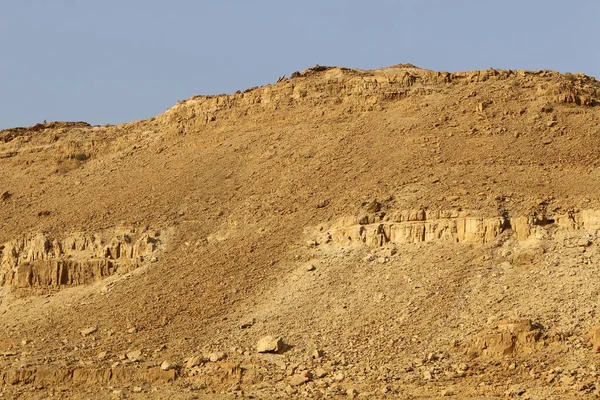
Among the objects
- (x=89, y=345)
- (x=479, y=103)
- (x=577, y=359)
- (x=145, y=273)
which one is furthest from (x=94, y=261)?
(x=577, y=359)

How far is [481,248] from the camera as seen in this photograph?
29.3 m

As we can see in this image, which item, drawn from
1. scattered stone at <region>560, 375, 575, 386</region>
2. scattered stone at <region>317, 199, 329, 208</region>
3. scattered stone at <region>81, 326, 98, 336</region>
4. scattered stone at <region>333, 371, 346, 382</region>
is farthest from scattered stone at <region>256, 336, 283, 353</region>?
scattered stone at <region>317, 199, 329, 208</region>

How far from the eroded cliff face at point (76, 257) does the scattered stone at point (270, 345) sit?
252 inches

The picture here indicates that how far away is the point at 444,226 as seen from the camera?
98.7 feet

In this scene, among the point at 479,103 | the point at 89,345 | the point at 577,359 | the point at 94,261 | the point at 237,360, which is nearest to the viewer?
the point at 577,359

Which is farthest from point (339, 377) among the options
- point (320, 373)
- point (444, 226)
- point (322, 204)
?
point (322, 204)

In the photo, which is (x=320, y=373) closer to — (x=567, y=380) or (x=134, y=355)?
(x=134, y=355)

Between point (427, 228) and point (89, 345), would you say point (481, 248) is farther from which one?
point (89, 345)

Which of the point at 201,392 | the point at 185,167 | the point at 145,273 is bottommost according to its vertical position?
the point at 201,392

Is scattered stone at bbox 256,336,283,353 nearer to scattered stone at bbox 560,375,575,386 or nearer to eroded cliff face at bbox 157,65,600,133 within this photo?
scattered stone at bbox 560,375,575,386

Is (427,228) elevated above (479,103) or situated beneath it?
situated beneath

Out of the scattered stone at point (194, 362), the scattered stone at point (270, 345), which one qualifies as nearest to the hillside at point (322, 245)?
the scattered stone at point (194, 362)

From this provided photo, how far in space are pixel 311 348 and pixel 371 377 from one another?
2030mm

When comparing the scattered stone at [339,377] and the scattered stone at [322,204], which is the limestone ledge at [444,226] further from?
the scattered stone at [339,377]
